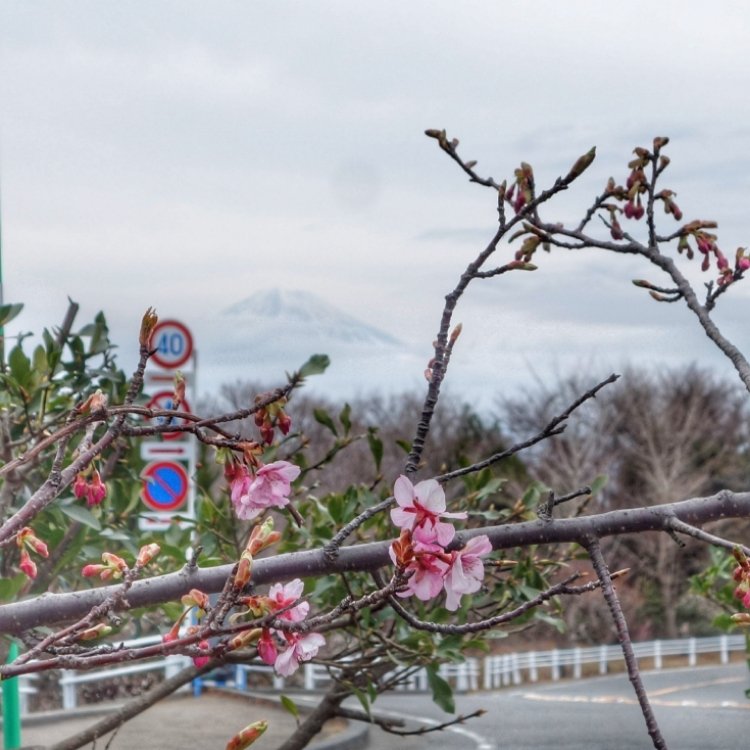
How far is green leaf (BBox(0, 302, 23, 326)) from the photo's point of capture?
16.5 feet

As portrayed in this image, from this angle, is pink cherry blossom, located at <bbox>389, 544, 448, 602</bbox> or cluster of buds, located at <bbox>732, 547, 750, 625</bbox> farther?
cluster of buds, located at <bbox>732, 547, 750, 625</bbox>

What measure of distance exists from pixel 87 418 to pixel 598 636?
115 feet

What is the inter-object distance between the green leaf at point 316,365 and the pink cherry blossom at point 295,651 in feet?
2.28

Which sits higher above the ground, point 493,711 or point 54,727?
point 54,727

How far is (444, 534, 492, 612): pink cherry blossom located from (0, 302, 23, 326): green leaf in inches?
126

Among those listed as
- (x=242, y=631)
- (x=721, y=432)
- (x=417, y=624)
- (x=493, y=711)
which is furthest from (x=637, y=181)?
(x=721, y=432)

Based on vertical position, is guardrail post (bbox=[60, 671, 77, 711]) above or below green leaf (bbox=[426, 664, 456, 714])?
below

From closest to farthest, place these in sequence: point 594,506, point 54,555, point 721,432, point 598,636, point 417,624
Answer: point 417,624 < point 54,555 < point 594,506 < point 598,636 < point 721,432

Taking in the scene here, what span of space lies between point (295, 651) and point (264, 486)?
0.36 meters

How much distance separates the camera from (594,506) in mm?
33719

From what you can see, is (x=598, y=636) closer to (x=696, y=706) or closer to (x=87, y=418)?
(x=696, y=706)

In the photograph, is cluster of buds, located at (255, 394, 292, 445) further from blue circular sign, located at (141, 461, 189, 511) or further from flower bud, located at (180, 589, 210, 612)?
blue circular sign, located at (141, 461, 189, 511)

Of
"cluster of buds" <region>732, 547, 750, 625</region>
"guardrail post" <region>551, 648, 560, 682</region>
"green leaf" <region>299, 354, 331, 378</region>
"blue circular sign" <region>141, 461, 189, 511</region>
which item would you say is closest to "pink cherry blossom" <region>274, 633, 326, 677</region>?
"green leaf" <region>299, 354, 331, 378</region>

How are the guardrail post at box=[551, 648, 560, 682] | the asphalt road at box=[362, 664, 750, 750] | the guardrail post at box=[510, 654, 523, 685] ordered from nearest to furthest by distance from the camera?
the asphalt road at box=[362, 664, 750, 750]
the guardrail post at box=[510, 654, 523, 685]
the guardrail post at box=[551, 648, 560, 682]
